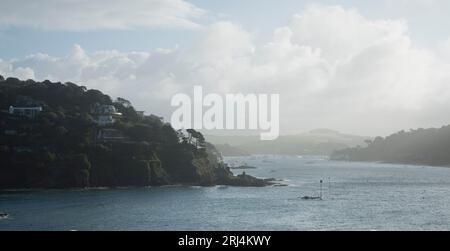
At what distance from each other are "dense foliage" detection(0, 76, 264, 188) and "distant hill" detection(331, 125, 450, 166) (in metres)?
83.3

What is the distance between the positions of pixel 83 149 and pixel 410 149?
114 meters

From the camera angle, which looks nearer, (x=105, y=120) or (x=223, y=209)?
(x=223, y=209)

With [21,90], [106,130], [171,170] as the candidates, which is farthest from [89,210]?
[21,90]

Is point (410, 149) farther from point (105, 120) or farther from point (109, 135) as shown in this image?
point (109, 135)

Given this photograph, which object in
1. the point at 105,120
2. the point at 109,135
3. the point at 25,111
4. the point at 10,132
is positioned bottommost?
the point at 109,135

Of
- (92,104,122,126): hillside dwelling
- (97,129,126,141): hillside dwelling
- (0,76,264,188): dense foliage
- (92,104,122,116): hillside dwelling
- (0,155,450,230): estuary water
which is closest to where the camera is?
(0,155,450,230): estuary water

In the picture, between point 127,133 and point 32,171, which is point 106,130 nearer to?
point 127,133

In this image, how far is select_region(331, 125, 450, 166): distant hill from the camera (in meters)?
134

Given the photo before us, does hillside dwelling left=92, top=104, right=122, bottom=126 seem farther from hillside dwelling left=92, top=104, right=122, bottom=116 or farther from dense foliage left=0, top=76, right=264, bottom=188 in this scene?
dense foliage left=0, top=76, right=264, bottom=188

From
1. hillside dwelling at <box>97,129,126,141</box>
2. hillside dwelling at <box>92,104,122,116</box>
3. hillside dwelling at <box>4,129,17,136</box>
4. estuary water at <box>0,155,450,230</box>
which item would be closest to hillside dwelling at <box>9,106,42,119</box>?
hillside dwelling at <box>4,129,17,136</box>

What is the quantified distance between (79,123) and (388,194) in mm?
36277

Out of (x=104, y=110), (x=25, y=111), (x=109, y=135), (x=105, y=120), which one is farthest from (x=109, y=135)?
(x=25, y=111)

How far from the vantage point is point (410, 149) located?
14988 cm

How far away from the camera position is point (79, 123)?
64.1m
